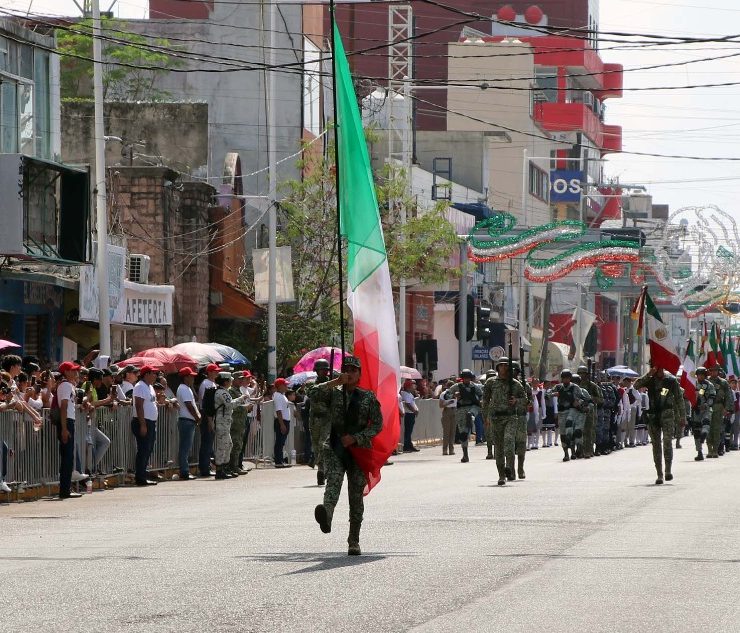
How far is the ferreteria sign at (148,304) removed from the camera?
120ft

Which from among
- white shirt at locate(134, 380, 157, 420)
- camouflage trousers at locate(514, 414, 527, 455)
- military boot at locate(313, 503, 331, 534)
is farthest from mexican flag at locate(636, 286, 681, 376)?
military boot at locate(313, 503, 331, 534)

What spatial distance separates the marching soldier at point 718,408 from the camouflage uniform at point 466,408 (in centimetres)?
464

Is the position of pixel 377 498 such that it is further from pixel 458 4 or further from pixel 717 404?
pixel 458 4

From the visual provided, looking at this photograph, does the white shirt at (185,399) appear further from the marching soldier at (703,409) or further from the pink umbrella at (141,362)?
the marching soldier at (703,409)

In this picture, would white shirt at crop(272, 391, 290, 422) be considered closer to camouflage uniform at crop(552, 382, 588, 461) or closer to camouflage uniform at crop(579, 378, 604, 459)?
camouflage uniform at crop(552, 382, 588, 461)

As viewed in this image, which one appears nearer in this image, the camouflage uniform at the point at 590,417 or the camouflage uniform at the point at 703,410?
the camouflage uniform at the point at 703,410

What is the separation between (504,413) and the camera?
25219 millimetres

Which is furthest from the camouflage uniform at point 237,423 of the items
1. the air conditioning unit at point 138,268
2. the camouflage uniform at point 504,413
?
the air conditioning unit at point 138,268

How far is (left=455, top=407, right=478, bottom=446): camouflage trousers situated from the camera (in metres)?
33.8

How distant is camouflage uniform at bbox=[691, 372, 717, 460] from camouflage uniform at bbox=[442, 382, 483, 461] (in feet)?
14.1

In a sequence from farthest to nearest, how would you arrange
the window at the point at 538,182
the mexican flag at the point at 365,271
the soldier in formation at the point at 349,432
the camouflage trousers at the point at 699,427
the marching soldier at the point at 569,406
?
the window at the point at 538,182 → the marching soldier at the point at 569,406 → the camouflage trousers at the point at 699,427 → the mexican flag at the point at 365,271 → the soldier in formation at the point at 349,432

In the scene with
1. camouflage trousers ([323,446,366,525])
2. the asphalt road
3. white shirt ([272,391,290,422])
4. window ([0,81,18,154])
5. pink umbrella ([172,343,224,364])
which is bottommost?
the asphalt road

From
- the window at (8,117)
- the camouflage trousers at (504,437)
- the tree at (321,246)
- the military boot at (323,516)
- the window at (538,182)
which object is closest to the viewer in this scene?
the military boot at (323,516)

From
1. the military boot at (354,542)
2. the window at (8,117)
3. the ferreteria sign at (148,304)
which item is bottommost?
the military boot at (354,542)
